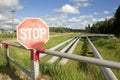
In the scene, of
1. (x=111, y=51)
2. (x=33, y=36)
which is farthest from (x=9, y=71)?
(x=111, y=51)

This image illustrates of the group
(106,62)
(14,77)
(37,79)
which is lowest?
(14,77)

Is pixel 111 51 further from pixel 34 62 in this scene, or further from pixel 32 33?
pixel 34 62

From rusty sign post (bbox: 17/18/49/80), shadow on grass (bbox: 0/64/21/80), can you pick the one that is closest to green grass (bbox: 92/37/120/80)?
rusty sign post (bbox: 17/18/49/80)

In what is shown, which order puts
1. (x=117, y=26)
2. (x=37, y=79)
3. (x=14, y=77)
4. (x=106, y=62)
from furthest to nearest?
(x=117, y=26) → (x=14, y=77) → (x=37, y=79) → (x=106, y=62)

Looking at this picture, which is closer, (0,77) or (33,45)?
(33,45)

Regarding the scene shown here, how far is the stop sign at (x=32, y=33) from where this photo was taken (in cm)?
462

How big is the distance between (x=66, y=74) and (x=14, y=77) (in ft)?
5.71

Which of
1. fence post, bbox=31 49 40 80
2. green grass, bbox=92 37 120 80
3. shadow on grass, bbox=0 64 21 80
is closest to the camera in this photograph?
fence post, bbox=31 49 40 80

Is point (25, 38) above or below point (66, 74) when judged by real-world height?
above

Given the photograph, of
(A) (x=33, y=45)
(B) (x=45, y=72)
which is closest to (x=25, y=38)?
(A) (x=33, y=45)

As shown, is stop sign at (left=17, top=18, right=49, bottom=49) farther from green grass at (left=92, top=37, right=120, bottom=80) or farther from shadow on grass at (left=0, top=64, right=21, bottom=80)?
green grass at (left=92, top=37, right=120, bottom=80)

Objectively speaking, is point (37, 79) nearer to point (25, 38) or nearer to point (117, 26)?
point (25, 38)

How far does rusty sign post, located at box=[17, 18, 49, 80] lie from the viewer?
15.0 feet

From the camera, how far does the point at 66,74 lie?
604cm
